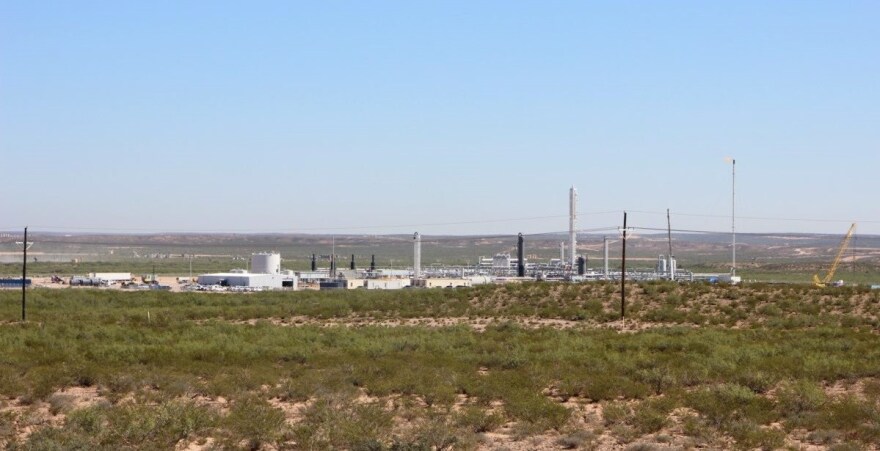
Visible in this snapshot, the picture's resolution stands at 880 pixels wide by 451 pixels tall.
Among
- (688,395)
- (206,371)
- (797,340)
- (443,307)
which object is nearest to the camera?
(688,395)

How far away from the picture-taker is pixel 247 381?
2564cm

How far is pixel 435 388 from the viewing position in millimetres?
24406

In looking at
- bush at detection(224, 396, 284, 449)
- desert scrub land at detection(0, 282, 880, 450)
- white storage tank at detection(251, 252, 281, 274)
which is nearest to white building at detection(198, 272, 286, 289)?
white storage tank at detection(251, 252, 281, 274)

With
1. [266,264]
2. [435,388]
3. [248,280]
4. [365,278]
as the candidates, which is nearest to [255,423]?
[435,388]

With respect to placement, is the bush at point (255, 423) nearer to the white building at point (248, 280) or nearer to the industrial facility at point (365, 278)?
the industrial facility at point (365, 278)

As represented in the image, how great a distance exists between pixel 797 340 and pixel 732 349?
16.2ft

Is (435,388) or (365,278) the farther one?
(365,278)

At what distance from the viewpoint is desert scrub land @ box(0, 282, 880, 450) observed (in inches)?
762

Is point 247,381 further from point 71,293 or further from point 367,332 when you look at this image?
point 71,293

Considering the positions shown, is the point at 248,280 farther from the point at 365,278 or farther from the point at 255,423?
the point at 255,423

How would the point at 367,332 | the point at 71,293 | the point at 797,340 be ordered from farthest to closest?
the point at 71,293, the point at 367,332, the point at 797,340

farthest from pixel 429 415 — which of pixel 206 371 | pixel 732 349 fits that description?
pixel 732 349

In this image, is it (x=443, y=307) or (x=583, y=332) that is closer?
(x=583, y=332)

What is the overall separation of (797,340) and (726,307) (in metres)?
18.6
